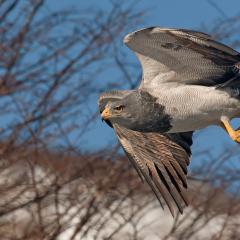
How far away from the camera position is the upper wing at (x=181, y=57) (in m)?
6.79

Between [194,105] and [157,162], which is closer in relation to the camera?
[194,105]

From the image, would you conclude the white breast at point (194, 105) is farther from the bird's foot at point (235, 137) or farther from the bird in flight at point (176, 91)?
the bird's foot at point (235, 137)

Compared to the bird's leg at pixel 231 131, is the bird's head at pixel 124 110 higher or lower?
higher

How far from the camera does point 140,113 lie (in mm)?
7027

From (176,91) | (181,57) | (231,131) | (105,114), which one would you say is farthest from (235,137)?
(105,114)

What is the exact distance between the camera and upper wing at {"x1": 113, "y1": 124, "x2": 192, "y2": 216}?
7637 millimetres

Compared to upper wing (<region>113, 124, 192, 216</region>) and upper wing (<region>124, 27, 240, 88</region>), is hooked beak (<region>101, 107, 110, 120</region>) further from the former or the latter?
upper wing (<region>113, 124, 192, 216</region>)

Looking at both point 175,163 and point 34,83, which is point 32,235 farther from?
point 175,163

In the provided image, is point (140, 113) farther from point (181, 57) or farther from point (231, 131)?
point (231, 131)

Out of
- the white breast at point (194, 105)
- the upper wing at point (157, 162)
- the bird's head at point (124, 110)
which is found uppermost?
the bird's head at point (124, 110)

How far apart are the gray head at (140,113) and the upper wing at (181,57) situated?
0.47 feet

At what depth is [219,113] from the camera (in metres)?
7.09

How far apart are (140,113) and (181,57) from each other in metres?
0.40

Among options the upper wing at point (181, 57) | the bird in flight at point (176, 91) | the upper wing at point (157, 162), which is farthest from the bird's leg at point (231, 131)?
the upper wing at point (157, 162)
